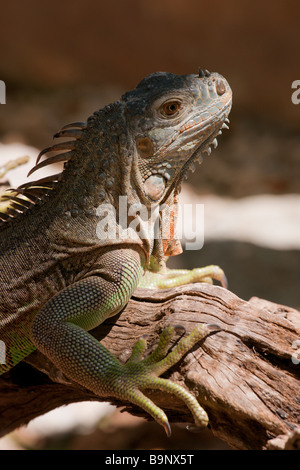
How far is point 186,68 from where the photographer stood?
10.4 metres

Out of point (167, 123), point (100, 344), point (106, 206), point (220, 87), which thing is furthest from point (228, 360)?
point (220, 87)

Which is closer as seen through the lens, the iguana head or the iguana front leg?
the iguana front leg

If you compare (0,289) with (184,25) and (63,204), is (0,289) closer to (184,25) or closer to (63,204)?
(63,204)

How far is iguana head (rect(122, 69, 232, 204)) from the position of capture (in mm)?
3504

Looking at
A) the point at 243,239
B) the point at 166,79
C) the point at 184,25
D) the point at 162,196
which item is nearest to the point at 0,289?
the point at 162,196

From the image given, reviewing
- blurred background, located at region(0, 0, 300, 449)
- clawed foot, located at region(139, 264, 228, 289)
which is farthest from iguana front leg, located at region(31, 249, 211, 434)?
blurred background, located at region(0, 0, 300, 449)

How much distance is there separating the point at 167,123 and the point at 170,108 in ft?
0.38

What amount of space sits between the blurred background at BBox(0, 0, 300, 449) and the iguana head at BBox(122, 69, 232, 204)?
5.53 metres

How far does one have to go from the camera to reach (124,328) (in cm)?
357

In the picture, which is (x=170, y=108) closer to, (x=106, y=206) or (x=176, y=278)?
(x=106, y=206)

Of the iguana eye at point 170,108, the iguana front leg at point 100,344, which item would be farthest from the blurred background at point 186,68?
the iguana front leg at point 100,344

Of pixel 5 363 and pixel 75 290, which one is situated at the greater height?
pixel 75 290

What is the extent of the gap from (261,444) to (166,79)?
8.61ft

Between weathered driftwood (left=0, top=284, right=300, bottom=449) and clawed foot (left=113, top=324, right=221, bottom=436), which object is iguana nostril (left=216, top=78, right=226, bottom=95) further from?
clawed foot (left=113, top=324, right=221, bottom=436)
